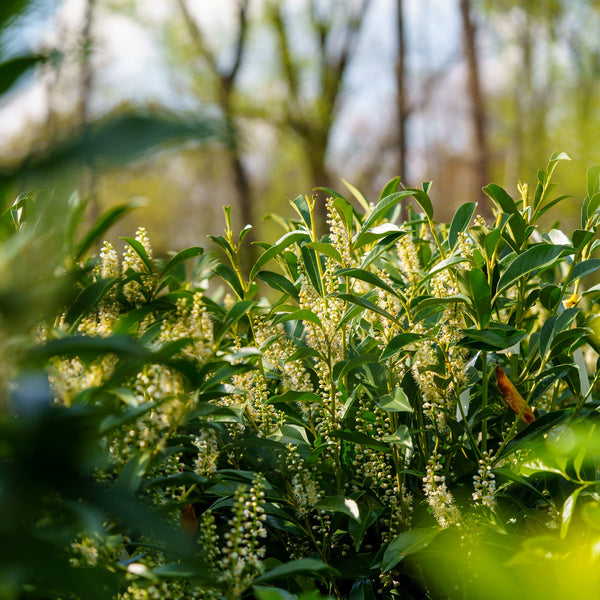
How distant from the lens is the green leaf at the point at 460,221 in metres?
1.11

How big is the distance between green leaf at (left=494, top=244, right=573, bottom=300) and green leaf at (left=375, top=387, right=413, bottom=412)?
21 cm

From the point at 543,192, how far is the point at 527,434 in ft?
1.43

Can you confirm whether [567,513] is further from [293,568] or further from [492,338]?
[293,568]

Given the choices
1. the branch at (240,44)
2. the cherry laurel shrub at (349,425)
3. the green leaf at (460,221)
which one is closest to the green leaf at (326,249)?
the cherry laurel shrub at (349,425)

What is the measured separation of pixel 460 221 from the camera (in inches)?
44.0

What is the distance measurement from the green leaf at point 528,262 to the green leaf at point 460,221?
0.17 m

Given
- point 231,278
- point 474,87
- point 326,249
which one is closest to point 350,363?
point 326,249

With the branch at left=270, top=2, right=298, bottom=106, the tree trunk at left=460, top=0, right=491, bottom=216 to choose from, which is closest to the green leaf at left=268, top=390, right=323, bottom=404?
the tree trunk at left=460, top=0, right=491, bottom=216

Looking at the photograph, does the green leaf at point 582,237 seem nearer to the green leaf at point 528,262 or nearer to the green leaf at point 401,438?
the green leaf at point 528,262

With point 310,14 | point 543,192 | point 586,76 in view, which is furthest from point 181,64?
point 543,192

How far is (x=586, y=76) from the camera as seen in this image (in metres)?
18.4

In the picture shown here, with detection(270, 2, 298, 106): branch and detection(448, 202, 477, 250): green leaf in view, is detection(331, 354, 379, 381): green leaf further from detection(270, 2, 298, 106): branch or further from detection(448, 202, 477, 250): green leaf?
detection(270, 2, 298, 106): branch

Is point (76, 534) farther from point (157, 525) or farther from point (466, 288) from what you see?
point (466, 288)

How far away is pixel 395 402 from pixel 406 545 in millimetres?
202
